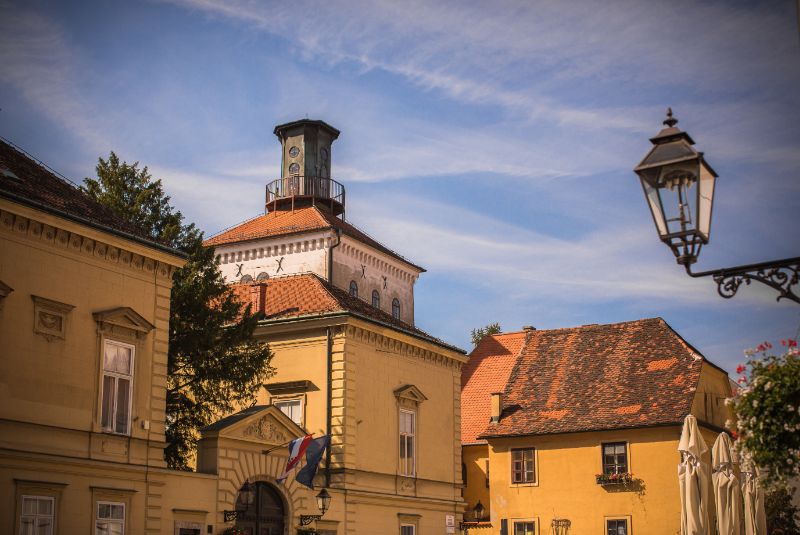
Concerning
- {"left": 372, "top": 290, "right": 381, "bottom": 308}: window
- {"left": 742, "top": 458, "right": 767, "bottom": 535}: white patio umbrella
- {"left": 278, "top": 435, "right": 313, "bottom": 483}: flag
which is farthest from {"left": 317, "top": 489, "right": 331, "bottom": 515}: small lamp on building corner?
{"left": 372, "top": 290, "right": 381, "bottom": 308}: window

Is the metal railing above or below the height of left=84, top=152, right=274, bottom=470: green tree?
above

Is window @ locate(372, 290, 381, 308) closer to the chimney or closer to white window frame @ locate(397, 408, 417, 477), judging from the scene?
the chimney

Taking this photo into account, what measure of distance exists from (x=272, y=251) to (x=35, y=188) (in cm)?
2386

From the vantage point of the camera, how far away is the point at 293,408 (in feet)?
104

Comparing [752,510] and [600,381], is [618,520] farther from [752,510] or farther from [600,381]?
[752,510]

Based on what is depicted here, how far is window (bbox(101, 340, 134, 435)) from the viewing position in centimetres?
2359

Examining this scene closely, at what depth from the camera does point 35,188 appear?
23.4m

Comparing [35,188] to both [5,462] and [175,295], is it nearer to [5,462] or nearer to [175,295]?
[5,462]

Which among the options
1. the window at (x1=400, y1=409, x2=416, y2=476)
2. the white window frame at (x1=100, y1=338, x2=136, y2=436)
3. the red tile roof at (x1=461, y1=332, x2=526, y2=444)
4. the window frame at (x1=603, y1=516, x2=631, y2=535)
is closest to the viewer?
the white window frame at (x1=100, y1=338, x2=136, y2=436)

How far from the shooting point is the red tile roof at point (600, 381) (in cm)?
4194

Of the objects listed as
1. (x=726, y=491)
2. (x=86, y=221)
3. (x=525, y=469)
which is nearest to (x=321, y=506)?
(x=86, y=221)

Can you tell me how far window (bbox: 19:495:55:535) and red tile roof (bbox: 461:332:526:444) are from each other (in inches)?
1032

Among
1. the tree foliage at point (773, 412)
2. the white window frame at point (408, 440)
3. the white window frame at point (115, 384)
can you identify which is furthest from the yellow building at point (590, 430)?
the tree foliage at point (773, 412)

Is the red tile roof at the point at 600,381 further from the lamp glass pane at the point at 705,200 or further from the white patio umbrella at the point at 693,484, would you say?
the lamp glass pane at the point at 705,200
